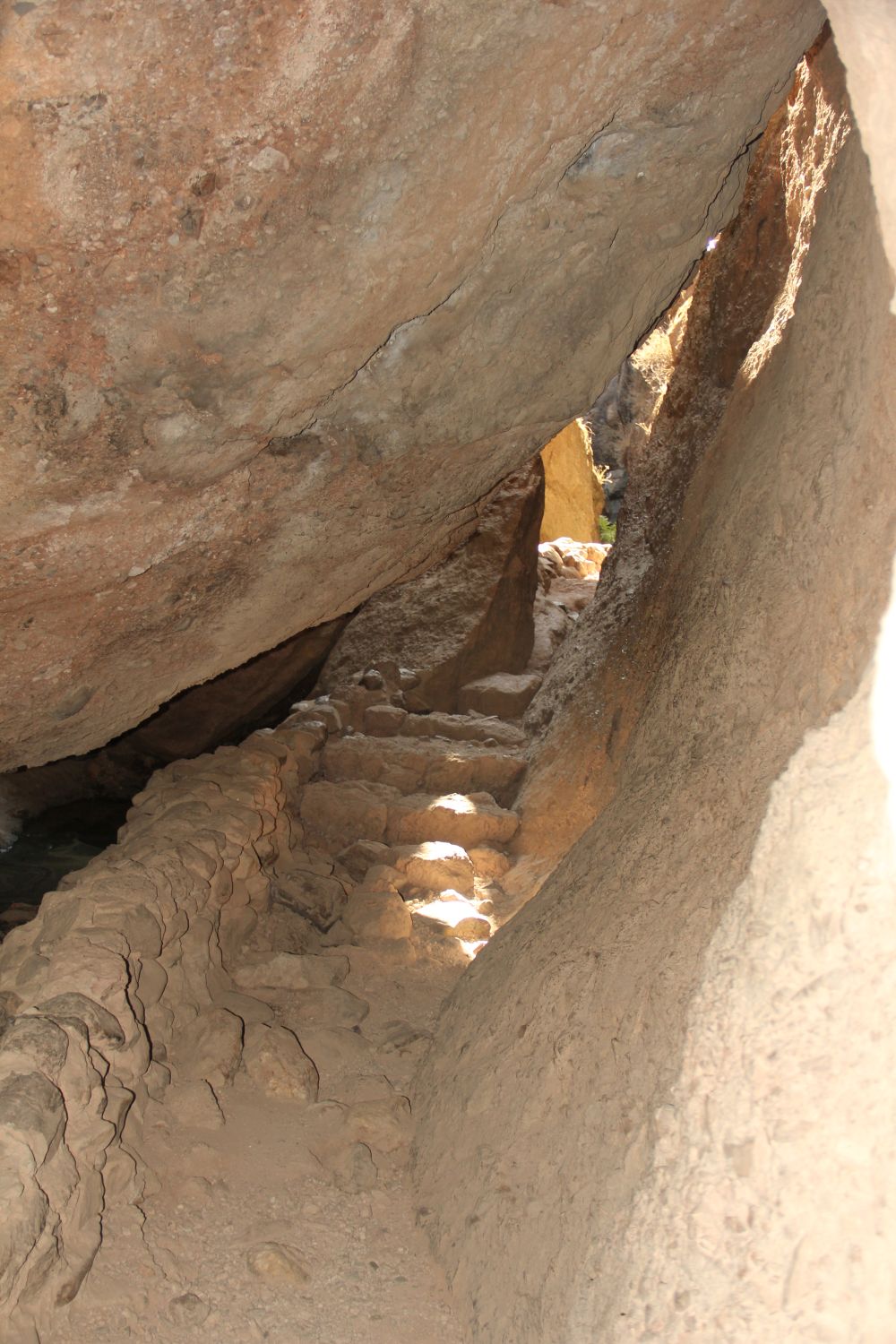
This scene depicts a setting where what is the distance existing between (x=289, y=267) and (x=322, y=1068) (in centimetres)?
210

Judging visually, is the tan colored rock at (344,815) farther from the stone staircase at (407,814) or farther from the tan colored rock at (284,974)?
the tan colored rock at (284,974)

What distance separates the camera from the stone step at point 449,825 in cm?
435

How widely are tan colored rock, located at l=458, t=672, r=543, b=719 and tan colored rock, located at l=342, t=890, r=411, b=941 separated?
2.03 metres

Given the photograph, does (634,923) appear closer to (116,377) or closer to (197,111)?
(116,377)

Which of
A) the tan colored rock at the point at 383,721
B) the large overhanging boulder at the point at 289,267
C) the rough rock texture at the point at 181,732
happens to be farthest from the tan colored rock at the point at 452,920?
the rough rock texture at the point at 181,732

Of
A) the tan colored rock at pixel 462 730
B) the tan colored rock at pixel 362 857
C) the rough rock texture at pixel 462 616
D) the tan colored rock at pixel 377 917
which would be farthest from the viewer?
the rough rock texture at pixel 462 616

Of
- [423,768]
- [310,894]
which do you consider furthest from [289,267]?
[423,768]

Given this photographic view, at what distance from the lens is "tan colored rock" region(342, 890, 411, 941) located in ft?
11.7

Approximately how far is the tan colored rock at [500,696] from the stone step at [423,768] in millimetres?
784

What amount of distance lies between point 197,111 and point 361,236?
1.32 ft

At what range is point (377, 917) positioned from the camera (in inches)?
141

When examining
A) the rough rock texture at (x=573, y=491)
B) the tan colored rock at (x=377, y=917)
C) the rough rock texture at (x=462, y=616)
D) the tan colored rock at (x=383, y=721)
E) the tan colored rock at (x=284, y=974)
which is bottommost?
the tan colored rock at (x=284, y=974)

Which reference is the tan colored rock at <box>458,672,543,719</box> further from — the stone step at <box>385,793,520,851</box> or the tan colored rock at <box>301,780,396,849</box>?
the tan colored rock at <box>301,780,396,849</box>

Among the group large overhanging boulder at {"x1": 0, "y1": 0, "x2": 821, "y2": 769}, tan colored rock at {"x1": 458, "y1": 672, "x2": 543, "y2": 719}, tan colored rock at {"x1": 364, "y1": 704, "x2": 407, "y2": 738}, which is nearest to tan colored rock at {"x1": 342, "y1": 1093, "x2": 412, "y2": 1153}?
large overhanging boulder at {"x1": 0, "y1": 0, "x2": 821, "y2": 769}
